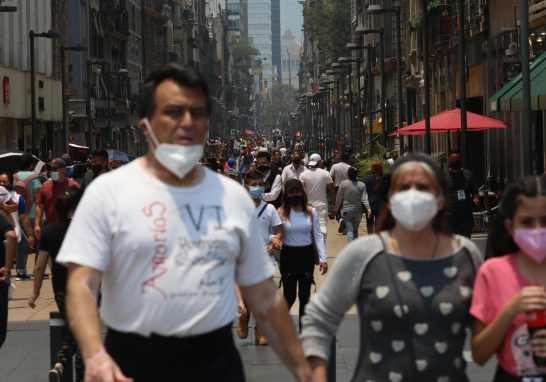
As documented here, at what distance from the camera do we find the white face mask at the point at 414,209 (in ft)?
11.4

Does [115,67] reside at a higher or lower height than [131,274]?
higher

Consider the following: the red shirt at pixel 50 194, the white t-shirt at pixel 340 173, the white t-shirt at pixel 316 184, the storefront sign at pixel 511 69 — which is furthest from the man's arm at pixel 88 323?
the storefront sign at pixel 511 69

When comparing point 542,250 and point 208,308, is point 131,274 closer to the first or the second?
point 208,308

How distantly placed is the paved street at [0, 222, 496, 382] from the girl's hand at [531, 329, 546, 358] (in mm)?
3104

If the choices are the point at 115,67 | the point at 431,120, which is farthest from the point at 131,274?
the point at 115,67

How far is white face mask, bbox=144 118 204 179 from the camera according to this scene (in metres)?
3.48

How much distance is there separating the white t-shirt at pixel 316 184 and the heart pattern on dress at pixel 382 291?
12935 millimetres

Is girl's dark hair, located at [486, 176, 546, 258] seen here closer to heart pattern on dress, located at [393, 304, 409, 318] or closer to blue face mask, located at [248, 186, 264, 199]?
heart pattern on dress, located at [393, 304, 409, 318]

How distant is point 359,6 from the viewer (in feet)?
235

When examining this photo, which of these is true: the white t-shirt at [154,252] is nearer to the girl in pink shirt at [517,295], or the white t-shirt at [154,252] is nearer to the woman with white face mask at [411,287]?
the woman with white face mask at [411,287]

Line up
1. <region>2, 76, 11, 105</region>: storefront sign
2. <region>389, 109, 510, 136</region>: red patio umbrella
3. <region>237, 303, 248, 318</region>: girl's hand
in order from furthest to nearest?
1. <region>2, 76, 11, 105</region>: storefront sign
2. <region>389, 109, 510, 136</region>: red patio umbrella
3. <region>237, 303, 248, 318</region>: girl's hand

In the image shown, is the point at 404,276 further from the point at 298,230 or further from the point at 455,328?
the point at 298,230

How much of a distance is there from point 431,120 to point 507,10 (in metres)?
4.92

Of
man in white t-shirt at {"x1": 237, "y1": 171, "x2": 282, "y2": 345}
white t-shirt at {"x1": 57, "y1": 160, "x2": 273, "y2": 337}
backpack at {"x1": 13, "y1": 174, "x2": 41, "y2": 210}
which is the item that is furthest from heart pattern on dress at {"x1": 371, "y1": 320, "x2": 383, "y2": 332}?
backpack at {"x1": 13, "y1": 174, "x2": 41, "y2": 210}
